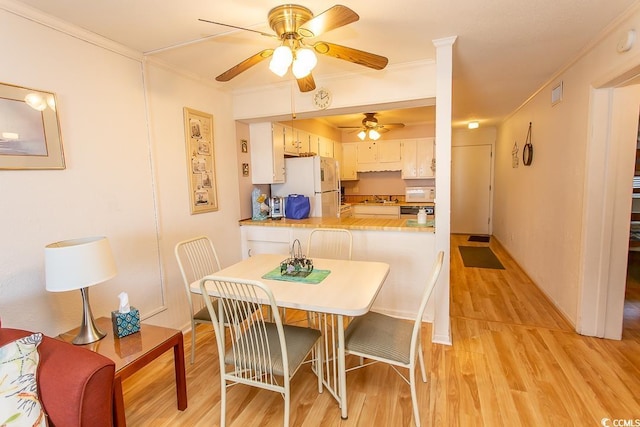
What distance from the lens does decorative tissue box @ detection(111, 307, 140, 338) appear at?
5.74 ft

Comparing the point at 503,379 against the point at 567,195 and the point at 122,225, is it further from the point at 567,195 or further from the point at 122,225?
the point at 122,225

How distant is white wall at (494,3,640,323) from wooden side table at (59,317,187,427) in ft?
10.1

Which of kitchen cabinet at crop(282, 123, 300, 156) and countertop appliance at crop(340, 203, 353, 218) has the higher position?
kitchen cabinet at crop(282, 123, 300, 156)

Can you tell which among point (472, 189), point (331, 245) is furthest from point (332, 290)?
point (472, 189)

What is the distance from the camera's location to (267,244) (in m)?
3.48

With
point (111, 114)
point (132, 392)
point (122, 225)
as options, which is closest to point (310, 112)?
point (111, 114)

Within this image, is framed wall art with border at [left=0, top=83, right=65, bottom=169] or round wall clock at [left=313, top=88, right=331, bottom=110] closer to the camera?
framed wall art with border at [left=0, top=83, right=65, bottom=169]

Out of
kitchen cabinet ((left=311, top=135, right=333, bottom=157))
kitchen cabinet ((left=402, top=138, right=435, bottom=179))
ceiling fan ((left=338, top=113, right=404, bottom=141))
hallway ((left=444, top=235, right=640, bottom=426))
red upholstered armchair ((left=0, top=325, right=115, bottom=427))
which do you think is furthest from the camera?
kitchen cabinet ((left=402, top=138, right=435, bottom=179))

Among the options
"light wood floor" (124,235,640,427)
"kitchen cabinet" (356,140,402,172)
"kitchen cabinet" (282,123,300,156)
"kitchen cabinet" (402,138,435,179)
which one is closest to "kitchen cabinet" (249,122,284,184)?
"kitchen cabinet" (282,123,300,156)

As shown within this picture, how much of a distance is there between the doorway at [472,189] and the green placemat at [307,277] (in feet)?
17.4

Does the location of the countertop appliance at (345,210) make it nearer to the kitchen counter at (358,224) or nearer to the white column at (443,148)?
the kitchen counter at (358,224)

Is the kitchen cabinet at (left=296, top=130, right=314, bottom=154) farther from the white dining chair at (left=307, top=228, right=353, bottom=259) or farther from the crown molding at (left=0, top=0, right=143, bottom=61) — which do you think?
the crown molding at (left=0, top=0, right=143, bottom=61)

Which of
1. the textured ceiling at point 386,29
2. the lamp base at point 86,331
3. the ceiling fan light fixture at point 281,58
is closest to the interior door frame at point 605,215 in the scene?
the textured ceiling at point 386,29

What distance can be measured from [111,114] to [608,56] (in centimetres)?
349
